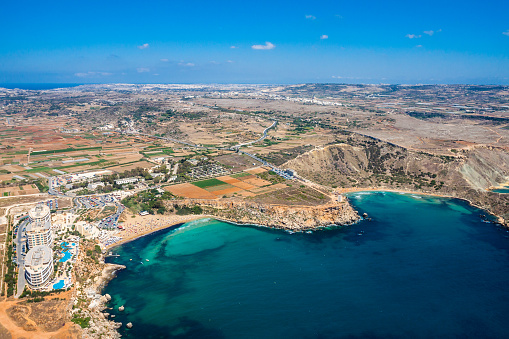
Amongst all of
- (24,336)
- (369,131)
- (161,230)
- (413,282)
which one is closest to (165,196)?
(161,230)

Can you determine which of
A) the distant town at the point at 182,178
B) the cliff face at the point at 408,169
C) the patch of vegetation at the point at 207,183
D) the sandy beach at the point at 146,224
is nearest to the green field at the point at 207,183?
the patch of vegetation at the point at 207,183

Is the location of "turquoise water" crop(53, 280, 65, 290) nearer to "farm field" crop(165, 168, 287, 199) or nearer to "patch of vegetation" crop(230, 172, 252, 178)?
"farm field" crop(165, 168, 287, 199)

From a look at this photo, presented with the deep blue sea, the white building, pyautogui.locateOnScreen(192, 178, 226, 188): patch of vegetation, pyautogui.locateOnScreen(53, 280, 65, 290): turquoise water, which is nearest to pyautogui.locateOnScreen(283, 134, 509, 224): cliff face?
the deep blue sea

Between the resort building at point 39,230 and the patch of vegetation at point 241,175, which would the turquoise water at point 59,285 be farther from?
the patch of vegetation at point 241,175

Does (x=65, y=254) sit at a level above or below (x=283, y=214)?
below

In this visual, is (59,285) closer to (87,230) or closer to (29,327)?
(29,327)

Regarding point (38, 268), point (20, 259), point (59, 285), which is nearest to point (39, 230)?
point (20, 259)

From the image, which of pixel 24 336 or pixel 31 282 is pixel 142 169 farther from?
pixel 24 336

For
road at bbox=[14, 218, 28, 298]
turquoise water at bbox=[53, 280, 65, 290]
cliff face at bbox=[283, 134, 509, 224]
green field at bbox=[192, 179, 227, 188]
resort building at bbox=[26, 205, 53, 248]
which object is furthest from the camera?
cliff face at bbox=[283, 134, 509, 224]

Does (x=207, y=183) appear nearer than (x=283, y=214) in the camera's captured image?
No
